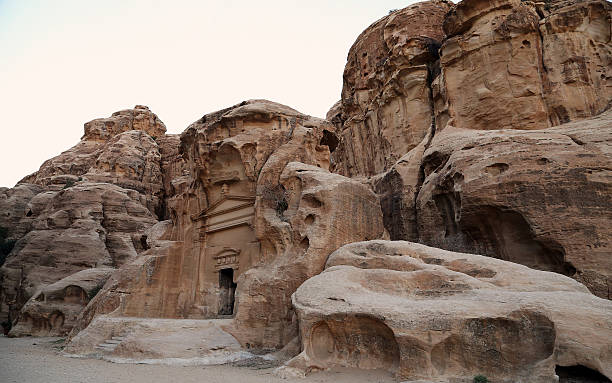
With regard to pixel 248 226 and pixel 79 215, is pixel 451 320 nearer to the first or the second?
pixel 248 226

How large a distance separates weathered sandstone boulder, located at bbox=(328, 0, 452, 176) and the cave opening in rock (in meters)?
18.8

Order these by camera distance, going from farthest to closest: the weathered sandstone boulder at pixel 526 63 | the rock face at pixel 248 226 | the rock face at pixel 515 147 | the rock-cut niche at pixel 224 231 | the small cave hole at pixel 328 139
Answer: the weathered sandstone boulder at pixel 526 63 → the small cave hole at pixel 328 139 → the rock-cut niche at pixel 224 231 → the rock face at pixel 248 226 → the rock face at pixel 515 147

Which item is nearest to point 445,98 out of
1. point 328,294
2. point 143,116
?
point 328,294

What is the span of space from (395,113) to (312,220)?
618 inches

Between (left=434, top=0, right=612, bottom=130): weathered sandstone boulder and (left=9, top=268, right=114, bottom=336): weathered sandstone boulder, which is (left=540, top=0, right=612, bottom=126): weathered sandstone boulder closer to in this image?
(left=434, top=0, right=612, bottom=130): weathered sandstone boulder

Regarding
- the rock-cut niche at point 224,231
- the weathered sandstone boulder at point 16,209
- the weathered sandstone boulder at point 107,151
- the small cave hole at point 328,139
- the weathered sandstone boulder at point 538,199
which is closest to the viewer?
the weathered sandstone boulder at point 538,199

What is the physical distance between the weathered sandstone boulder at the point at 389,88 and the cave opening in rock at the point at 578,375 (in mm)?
18771

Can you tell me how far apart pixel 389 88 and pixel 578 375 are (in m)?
21.9

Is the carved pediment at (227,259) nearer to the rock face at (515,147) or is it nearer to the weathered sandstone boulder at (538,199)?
the rock face at (515,147)

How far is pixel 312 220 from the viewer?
12.1 metres

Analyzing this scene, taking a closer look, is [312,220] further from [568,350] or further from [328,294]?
[568,350]

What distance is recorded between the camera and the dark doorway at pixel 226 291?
625 inches

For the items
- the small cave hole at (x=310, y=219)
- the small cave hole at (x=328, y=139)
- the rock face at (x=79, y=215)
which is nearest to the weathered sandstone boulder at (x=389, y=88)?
the small cave hole at (x=328, y=139)

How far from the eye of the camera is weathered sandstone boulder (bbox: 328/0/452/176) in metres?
24.3
